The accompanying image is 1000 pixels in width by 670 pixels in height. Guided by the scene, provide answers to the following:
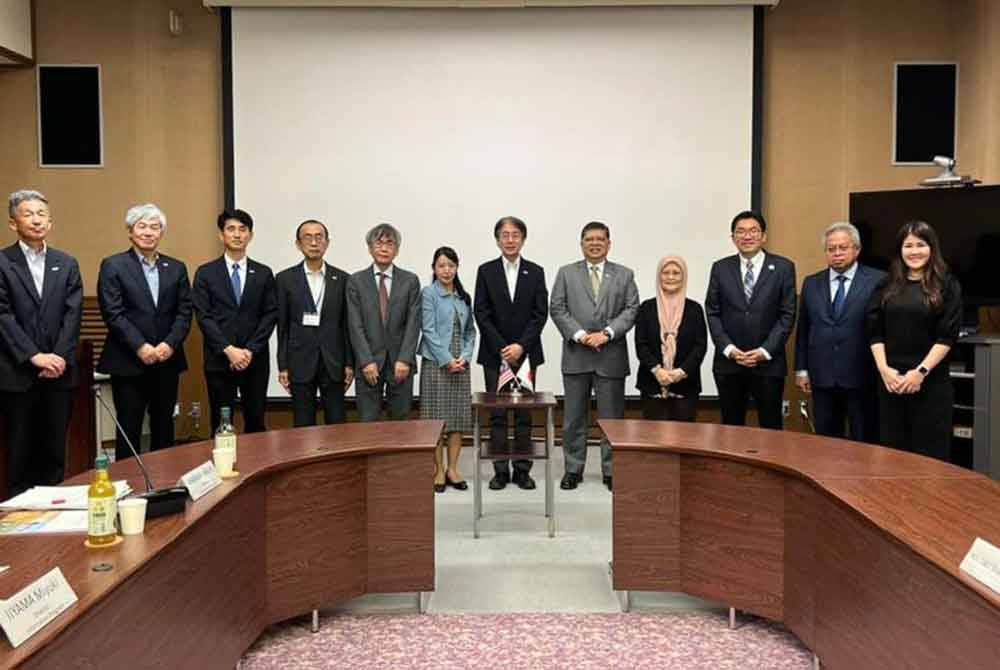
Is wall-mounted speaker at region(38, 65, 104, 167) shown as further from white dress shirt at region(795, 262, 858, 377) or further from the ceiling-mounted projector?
the ceiling-mounted projector

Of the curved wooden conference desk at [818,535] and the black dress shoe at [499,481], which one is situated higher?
the curved wooden conference desk at [818,535]

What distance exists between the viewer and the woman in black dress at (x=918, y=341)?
11.8 ft

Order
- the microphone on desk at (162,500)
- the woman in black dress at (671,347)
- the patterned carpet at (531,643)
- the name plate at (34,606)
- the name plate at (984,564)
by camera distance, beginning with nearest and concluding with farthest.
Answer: the name plate at (34,606), the name plate at (984,564), the microphone on desk at (162,500), the patterned carpet at (531,643), the woman in black dress at (671,347)

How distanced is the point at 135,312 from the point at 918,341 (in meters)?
3.86

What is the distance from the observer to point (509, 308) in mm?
4832

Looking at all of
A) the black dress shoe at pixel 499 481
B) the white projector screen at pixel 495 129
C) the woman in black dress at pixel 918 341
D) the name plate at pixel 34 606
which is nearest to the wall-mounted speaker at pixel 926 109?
the white projector screen at pixel 495 129

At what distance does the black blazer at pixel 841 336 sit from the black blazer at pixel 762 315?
182 millimetres

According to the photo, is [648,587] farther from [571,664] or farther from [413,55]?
[413,55]

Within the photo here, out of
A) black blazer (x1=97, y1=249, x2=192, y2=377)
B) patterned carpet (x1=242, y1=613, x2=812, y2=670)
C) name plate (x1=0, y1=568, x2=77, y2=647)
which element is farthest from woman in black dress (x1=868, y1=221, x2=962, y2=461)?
black blazer (x1=97, y1=249, x2=192, y2=377)

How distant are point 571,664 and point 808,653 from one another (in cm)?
81

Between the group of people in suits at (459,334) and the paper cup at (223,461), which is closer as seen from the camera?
the paper cup at (223,461)

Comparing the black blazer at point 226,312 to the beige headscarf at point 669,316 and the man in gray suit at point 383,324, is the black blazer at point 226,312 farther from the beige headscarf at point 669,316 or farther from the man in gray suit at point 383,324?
the beige headscarf at point 669,316

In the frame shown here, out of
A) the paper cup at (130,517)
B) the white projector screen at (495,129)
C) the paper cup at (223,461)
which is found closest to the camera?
the paper cup at (130,517)

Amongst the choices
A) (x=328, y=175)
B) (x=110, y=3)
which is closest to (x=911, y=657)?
(x=328, y=175)
